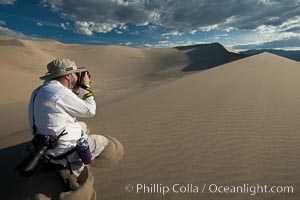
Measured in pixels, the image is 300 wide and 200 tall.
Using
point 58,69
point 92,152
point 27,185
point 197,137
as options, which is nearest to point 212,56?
point 197,137

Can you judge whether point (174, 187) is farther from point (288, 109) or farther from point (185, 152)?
point (288, 109)

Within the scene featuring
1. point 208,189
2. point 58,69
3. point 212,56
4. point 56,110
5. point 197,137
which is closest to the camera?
point 56,110

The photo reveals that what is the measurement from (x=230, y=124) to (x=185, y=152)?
1686 millimetres

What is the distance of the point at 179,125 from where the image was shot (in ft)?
17.5

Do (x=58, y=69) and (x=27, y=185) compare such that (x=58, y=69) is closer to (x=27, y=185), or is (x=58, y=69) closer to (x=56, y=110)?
(x=56, y=110)

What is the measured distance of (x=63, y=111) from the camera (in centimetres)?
281

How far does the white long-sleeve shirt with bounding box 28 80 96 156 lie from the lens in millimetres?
Result: 2711

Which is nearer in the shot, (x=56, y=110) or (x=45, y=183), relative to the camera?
(x=56, y=110)

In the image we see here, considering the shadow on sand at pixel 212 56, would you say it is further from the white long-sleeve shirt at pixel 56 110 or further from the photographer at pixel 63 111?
the white long-sleeve shirt at pixel 56 110

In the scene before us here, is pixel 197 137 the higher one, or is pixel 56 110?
pixel 56 110

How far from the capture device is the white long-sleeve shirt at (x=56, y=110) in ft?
8.89

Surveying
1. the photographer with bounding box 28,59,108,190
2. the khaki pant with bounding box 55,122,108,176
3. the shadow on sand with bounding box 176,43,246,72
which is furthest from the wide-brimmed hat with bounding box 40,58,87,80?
the shadow on sand with bounding box 176,43,246,72

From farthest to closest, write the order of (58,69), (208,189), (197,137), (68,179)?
(197,137), (208,189), (68,179), (58,69)

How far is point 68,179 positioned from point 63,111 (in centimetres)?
93
